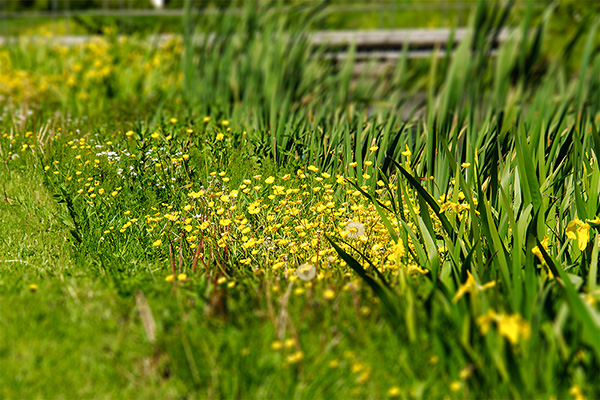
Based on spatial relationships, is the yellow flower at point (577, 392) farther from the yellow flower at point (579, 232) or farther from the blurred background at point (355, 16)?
the blurred background at point (355, 16)

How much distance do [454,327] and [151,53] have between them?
558 centimetres

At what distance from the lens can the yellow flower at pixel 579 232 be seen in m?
2.15

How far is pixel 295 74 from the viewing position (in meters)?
4.92

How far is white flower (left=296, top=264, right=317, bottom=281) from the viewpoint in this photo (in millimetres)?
2074

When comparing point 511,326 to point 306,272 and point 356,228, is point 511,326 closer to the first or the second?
point 306,272

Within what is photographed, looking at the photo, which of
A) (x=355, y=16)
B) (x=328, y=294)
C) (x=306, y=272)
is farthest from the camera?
(x=355, y=16)

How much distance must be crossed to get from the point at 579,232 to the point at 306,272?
1.03 meters

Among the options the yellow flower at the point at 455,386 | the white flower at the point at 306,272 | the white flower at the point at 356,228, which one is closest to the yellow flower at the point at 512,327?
the yellow flower at the point at 455,386

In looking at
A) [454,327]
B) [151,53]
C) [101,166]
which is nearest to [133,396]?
[454,327]

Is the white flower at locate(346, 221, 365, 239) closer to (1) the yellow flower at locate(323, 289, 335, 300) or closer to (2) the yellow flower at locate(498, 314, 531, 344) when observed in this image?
(1) the yellow flower at locate(323, 289, 335, 300)

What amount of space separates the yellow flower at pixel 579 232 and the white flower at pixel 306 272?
98 cm

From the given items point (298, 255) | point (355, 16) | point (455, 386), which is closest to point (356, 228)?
point (298, 255)

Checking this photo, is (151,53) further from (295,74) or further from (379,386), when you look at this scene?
(379,386)

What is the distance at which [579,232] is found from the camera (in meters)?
2.18
